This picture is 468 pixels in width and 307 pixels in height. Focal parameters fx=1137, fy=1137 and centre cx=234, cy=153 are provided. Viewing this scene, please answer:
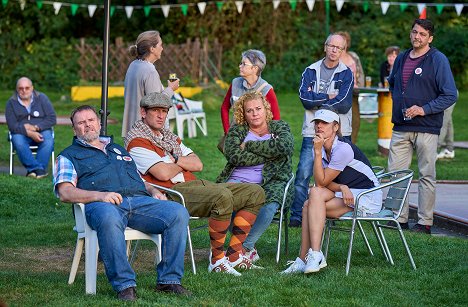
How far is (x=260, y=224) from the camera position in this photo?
8.30 meters

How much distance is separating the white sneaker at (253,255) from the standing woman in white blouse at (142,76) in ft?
5.24

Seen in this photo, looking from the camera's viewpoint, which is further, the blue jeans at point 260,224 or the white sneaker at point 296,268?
the blue jeans at point 260,224

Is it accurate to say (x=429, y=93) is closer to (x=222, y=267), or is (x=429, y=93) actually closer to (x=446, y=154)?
(x=222, y=267)

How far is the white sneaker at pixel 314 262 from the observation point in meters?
7.49

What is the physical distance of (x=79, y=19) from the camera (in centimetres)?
3856

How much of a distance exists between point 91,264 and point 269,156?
2.02m

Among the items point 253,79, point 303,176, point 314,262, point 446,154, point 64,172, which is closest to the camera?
point 64,172

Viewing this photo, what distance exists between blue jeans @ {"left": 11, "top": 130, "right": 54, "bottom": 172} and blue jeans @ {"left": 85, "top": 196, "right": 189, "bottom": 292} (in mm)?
6829

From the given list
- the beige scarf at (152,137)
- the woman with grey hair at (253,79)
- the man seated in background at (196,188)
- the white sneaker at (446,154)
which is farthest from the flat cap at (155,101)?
the white sneaker at (446,154)

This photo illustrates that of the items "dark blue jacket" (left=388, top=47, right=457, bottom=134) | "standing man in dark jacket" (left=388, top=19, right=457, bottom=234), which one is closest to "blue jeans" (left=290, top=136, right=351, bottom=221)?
"standing man in dark jacket" (left=388, top=19, right=457, bottom=234)

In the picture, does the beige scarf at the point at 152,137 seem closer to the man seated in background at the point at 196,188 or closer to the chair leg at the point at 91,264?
the man seated in background at the point at 196,188

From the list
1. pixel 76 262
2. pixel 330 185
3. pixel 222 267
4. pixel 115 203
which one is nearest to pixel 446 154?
pixel 330 185

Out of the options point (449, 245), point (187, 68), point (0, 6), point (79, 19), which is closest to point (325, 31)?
point (187, 68)

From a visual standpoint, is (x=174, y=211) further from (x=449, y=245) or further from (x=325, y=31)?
(x=325, y=31)
